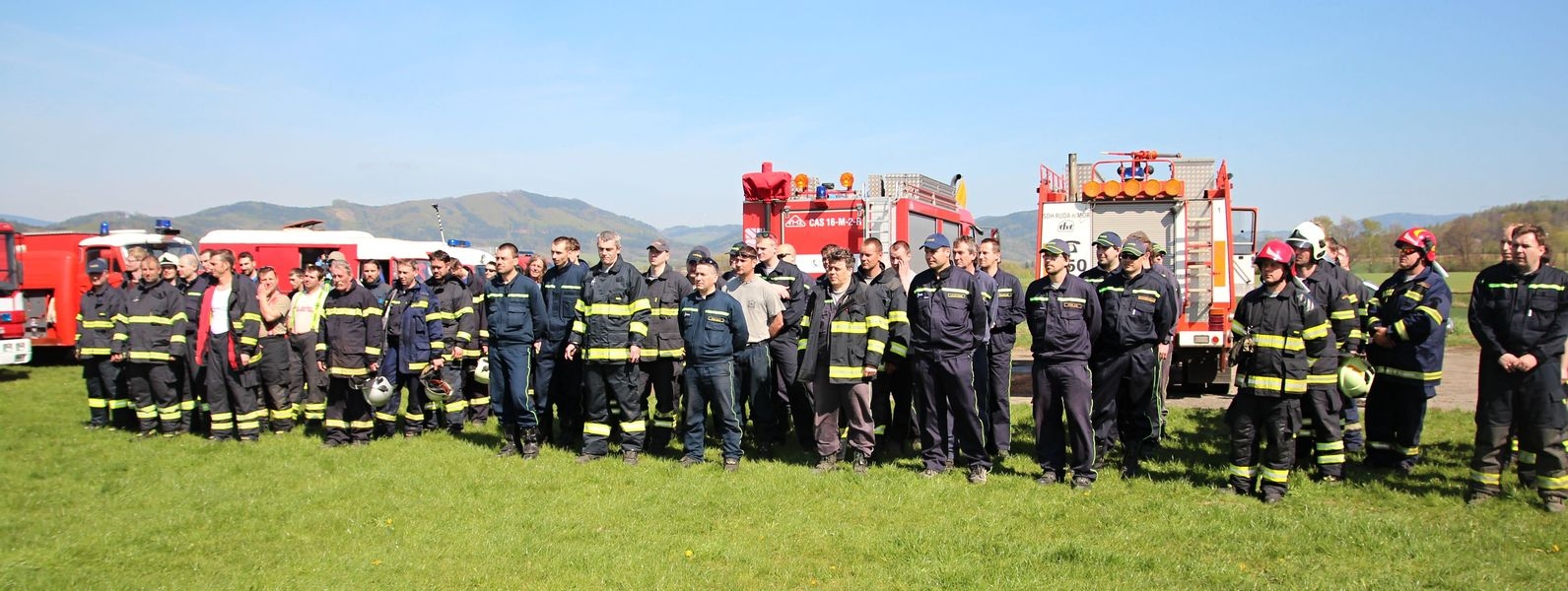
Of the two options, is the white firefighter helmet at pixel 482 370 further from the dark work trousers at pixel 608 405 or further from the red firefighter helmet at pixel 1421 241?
the red firefighter helmet at pixel 1421 241

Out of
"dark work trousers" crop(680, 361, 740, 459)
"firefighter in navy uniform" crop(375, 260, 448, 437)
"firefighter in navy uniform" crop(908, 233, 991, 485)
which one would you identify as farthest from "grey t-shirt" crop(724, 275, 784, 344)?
"firefighter in navy uniform" crop(375, 260, 448, 437)

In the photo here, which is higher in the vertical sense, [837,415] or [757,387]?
[757,387]

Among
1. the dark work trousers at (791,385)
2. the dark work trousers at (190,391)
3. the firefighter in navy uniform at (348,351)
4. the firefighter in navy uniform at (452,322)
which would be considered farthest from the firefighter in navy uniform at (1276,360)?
the dark work trousers at (190,391)

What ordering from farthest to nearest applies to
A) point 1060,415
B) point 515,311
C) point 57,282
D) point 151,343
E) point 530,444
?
point 57,282, point 151,343, point 530,444, point 515,311, point 1060,415

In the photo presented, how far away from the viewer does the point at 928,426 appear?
737cm

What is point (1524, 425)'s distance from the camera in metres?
6.31

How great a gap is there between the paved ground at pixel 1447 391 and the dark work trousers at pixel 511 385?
18.7ft

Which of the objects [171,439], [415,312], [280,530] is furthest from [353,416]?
[280,530]

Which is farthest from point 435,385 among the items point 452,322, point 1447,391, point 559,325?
point 1447,391

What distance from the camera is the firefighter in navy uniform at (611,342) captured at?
302 inches

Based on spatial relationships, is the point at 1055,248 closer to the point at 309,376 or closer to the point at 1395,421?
the point at 1395,421

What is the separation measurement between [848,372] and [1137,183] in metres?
5.47

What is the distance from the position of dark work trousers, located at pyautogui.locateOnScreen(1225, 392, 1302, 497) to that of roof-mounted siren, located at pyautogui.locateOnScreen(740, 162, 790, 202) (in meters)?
6.77

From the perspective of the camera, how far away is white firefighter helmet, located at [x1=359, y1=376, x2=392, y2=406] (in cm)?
858
